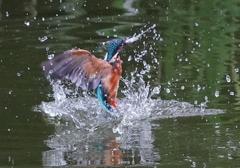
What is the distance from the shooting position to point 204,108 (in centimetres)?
520

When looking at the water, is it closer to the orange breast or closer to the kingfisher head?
the orange breast

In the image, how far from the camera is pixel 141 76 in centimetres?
614

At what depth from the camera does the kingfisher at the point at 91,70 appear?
4617 millimetres

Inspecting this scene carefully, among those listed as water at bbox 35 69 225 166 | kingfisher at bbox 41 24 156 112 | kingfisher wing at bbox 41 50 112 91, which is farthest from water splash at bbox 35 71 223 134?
kingfisher wing at bbox 41 50 112 91

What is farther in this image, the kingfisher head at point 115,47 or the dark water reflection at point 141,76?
the kingfisher head at point 115,47

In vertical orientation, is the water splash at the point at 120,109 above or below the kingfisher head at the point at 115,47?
below

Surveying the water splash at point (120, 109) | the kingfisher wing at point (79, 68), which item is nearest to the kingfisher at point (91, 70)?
the kingfisher wing at point (79, 68)

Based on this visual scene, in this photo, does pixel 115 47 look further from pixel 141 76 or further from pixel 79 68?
pixel 141 76

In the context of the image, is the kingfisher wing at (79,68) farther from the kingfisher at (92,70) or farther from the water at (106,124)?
the water at (106,124)

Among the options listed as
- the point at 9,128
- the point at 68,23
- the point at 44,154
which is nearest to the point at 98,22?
the point at 68,23

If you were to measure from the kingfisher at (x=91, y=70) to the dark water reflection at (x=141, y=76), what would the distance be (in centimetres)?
27

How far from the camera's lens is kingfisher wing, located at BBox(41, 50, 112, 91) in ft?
15.1

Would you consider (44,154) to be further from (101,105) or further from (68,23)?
(68,23)

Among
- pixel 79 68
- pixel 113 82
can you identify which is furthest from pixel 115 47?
pixel 79 68
